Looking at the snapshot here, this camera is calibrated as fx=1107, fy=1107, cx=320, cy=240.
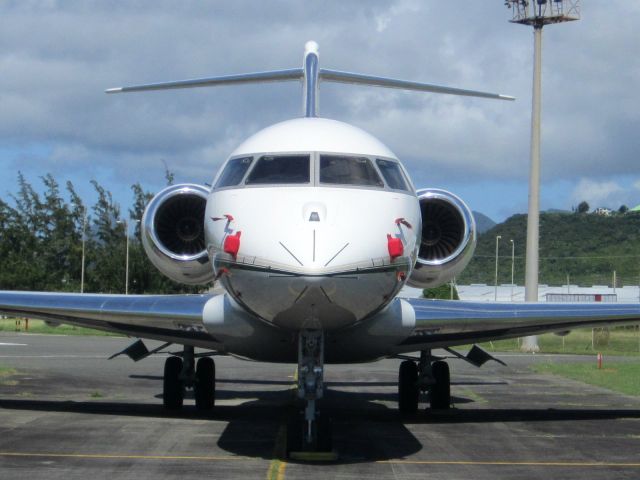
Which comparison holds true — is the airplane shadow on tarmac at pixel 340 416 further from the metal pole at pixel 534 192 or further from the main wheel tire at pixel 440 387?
the metal pole at pixel 534 192

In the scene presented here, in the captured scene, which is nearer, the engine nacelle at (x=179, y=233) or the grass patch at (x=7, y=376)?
the engine nacelle at (x=179, y=233)

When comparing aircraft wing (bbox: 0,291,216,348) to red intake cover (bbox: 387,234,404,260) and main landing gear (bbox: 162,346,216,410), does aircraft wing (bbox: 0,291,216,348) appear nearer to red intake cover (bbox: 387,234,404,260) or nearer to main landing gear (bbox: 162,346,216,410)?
main landing gear (bbox: 162,346,216,410)

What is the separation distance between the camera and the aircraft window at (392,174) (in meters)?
11.6

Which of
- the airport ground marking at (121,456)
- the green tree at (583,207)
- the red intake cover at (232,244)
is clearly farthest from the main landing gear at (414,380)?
the green tree at (583,207)

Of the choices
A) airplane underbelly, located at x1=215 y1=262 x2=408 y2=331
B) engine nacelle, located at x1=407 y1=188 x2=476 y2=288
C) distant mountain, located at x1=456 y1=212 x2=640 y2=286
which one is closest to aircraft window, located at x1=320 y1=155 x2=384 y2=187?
airplane underbelly, located at x1=215 y1=262 x2=408 y2=331

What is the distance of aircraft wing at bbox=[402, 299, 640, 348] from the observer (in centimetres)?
1405

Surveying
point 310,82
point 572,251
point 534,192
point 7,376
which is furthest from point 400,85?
point 572,251

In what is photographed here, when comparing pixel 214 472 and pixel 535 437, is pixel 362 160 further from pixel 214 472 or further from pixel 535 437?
pixel 535 437

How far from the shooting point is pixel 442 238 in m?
15.2

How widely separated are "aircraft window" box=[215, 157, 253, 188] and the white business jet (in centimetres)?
3

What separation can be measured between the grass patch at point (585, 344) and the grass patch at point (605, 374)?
33.1 feet

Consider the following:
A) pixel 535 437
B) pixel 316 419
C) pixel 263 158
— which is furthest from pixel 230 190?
pixel 535 437

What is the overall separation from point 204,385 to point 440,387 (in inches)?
142

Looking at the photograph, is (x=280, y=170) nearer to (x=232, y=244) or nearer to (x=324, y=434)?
(x=232, y=244)
